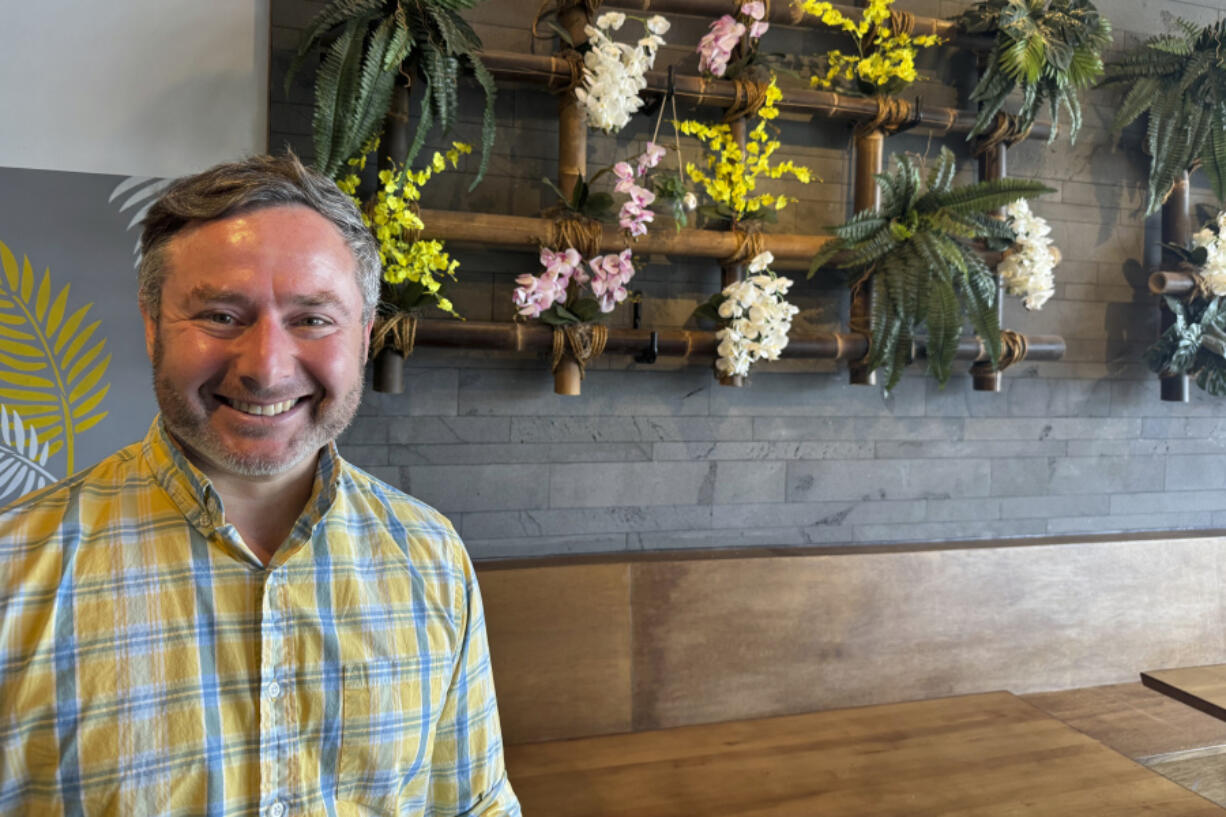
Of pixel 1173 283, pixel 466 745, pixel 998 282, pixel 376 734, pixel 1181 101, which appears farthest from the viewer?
pixel 1173 283

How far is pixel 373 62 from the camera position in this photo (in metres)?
2.07

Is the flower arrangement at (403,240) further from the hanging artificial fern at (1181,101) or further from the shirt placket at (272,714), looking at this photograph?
the hanging artificial fern at (1181,101)

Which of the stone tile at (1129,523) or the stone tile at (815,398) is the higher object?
the stone tile at (815,398)

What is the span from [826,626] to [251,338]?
205 centimetres

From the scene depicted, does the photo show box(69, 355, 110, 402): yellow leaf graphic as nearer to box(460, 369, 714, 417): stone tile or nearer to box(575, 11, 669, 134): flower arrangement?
box(460, 369, 714, 417): stone tile

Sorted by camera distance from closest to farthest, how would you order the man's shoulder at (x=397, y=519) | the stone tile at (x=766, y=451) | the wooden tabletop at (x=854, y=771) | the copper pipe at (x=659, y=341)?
the man's shoulder at (x=397, y=519), the wooden tabletop at (x=854, y=771), the copper pipe at (x=659, y=341), the stone tile at (x=766, y=451)

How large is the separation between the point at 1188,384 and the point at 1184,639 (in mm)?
949

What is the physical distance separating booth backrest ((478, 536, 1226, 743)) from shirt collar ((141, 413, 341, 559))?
1184mm

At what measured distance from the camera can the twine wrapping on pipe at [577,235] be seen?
2373 mm

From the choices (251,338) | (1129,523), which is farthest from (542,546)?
(1129,523)

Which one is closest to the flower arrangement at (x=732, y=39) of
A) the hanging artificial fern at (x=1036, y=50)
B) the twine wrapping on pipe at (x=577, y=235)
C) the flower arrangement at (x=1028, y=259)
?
the twine wrapping on pipe at (x=577, y=235)

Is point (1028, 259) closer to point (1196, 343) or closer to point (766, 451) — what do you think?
point (1196, 343)

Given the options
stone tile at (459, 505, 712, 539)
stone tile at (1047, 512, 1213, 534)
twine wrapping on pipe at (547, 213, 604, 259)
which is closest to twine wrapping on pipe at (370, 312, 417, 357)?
twine wrapping on pipe at (547, 213, 604, 259)

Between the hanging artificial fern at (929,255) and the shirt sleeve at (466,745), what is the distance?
1.62 meters
